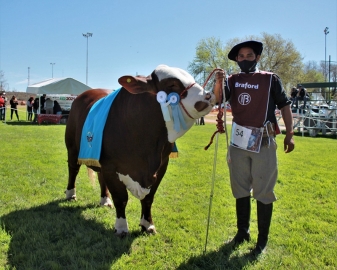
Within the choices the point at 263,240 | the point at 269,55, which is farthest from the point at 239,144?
the point at 269,55

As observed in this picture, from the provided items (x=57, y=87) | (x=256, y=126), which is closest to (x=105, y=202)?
(x=256, y=126)

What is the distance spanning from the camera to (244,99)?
3.32 m

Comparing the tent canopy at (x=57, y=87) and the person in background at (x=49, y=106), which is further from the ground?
the tent canopy at (x=57, y=87)

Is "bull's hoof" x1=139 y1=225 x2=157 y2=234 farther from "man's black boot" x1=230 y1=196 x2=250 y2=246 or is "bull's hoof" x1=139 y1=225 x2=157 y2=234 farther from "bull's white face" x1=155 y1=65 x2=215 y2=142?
"bull's white face" x1=155 y1=65 x2=215 y2=142

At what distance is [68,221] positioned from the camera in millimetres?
4156

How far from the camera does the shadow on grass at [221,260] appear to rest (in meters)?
3.08

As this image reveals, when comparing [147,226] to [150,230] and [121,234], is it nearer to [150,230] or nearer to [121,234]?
[150,230]

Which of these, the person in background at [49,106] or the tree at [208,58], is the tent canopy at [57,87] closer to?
the person in background at [49,106]

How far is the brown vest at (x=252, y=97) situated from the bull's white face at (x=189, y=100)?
1.07 feet

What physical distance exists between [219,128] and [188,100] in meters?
0.48

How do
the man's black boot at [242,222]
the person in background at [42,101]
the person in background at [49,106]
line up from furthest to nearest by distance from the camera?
the person in background at [49,106]
the person in background at [42,101]
the man's black boot at [242,222]

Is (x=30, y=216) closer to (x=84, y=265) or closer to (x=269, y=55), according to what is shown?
(x=84, y=265)

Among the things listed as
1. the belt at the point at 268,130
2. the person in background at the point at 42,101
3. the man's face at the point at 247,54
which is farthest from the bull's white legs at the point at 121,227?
the person in background at the point at 42,101

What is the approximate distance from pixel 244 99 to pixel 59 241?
2407mm
